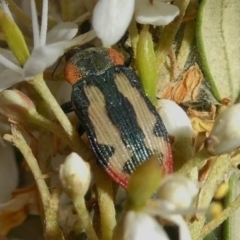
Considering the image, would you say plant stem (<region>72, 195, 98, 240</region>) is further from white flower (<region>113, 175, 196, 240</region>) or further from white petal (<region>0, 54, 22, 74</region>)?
white petal (<region>0, 54, 22, 74</region>)

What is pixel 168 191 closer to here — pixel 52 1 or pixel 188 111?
pixel 188 111

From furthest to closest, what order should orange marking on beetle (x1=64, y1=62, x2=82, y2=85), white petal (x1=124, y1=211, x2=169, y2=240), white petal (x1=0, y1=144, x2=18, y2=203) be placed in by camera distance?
white petal (x1=0, y1=144, x2=18, y2=203)
orange marking on beetle (x1=64, y1=62, x2=82, y2=85)
white petal (x1=124, y1=211, x2=169, y2=240)

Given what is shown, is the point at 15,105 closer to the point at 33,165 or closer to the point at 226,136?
the point at 33,165

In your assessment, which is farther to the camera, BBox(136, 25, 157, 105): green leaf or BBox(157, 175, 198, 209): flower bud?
BBox(136, 25, 157, 105): green leaf

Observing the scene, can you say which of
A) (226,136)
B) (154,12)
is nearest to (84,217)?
(226,136)

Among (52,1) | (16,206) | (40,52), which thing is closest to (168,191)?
(40,52)

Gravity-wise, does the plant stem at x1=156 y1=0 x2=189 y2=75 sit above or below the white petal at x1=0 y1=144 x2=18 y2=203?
above

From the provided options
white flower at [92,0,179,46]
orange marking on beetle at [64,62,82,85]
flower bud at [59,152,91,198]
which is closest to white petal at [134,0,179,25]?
white flower at [92,0,179,46]
